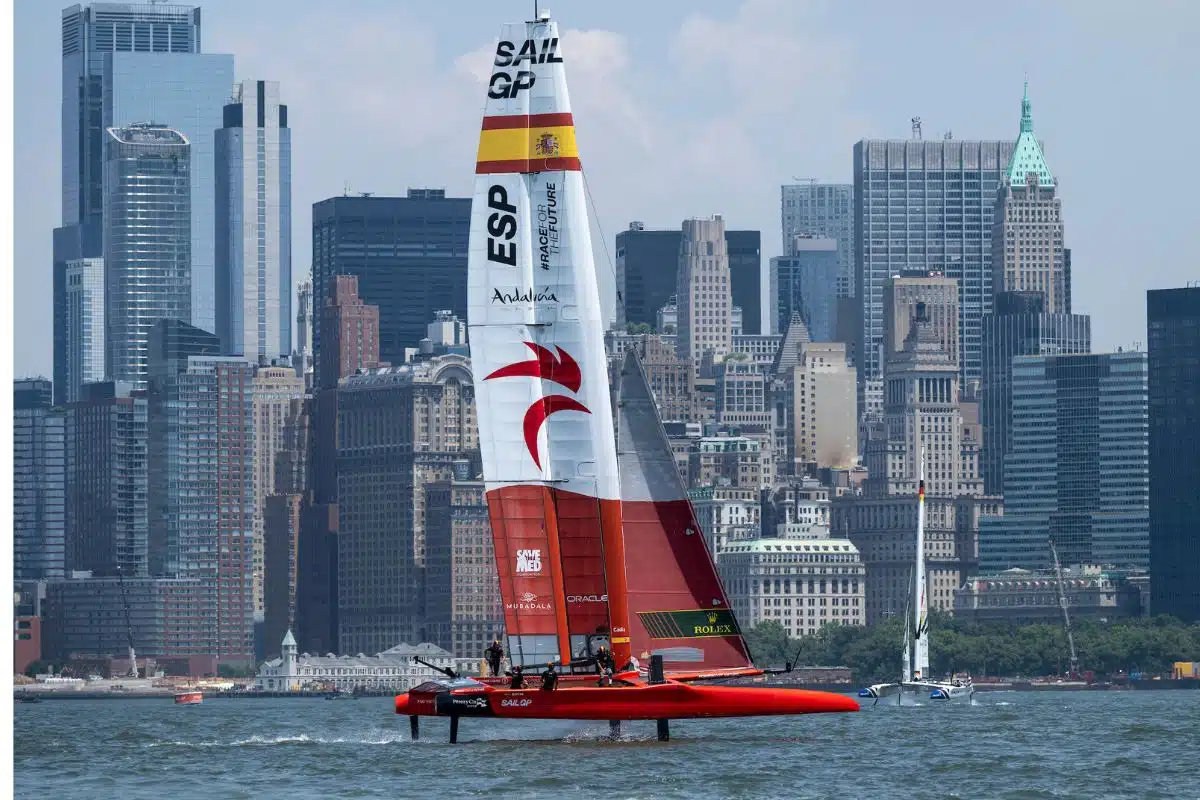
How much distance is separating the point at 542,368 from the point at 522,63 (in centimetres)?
474

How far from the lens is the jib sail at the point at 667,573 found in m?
46.8

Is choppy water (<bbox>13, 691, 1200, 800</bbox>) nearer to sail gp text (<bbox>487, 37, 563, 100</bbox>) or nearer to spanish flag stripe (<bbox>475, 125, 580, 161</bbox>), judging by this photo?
spanish flag stripe (<bbox>475, 125, 580, 161</bbox>)

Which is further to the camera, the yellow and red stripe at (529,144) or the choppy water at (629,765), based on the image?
the yellow and red stripe at (529,144)

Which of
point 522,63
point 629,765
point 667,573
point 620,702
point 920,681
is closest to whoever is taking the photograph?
point 620,702

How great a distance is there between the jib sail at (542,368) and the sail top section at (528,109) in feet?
0.05

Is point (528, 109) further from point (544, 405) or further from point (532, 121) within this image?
point (544, 405)

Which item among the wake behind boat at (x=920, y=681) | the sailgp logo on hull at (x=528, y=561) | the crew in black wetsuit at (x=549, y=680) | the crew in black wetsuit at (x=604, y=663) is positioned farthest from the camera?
the wake behind boat at (x=920, y=681)

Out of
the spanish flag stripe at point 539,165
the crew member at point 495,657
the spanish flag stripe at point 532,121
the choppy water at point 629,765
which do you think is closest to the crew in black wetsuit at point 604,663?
the choppy water at point 629,765

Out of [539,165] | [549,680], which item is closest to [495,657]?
[549,680]

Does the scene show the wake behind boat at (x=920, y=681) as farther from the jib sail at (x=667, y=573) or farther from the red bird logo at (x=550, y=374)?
the red bird logo at (x=550, y=374)

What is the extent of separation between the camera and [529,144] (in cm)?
4222

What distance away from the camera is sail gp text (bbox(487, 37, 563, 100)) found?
42.4m

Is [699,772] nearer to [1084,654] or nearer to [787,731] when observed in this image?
[787,731]

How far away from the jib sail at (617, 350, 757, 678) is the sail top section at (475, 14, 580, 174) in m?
8.24
